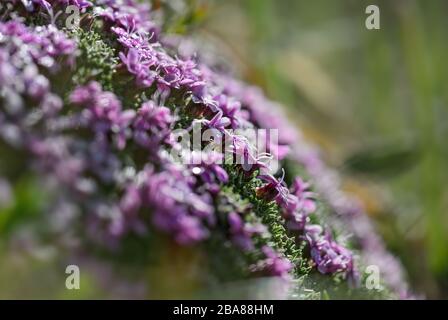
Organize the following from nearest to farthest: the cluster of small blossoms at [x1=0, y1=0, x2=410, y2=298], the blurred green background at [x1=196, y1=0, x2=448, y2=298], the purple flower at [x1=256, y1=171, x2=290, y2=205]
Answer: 1. the cluster of small blossoms at [x1=0, y1=0, x2=410, y2=298]
2. the purple flower at [x1=256, y1=171, x2=290, y2=205]
3. the blurred green background at [x1=196, y1=0, x2=448, y2=298]

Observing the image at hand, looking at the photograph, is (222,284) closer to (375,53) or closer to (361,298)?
(361,298)

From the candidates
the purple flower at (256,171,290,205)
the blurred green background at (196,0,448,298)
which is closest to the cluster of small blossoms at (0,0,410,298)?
the purple flower at (256,171,290,205)

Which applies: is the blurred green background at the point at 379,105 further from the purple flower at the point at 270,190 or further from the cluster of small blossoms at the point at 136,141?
the purple flower at the point at 270,190

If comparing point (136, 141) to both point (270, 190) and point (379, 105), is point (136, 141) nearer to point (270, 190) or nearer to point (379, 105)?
point (270, 190)

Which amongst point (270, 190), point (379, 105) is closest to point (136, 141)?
point (270, 190)

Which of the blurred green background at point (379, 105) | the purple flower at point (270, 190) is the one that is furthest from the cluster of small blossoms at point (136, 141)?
the blurred green background at point (379, 105)

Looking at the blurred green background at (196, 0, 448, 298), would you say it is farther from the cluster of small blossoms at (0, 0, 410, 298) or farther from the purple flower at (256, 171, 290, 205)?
the purple flower at (256, 171, 290, 205)

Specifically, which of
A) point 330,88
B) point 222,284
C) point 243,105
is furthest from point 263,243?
point 330,88
